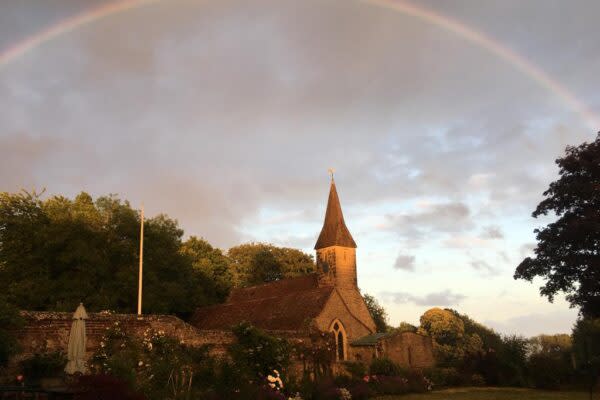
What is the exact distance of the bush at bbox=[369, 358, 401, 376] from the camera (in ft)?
83.8

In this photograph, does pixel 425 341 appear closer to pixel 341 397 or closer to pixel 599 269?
pixel 599 269

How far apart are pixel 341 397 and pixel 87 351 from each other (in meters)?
8.61

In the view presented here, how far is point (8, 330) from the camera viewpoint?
48.8 ft

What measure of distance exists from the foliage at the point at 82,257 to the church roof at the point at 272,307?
361cm

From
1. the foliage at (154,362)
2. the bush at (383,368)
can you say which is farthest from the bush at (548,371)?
the foliage at (154,362)

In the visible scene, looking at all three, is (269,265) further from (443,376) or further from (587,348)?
(587,348)

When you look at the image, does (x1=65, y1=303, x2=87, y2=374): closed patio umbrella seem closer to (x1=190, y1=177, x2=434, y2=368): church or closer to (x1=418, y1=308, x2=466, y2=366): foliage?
(x1=190, y1=177, x2=434, y2=368): church

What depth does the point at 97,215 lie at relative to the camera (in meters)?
37.8

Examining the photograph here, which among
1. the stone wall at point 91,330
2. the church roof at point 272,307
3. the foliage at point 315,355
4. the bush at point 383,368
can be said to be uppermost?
the church roof at point 272,307

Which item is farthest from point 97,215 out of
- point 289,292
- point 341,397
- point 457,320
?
point 457,320

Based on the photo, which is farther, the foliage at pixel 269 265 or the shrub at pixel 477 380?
the foliage at pixel 269 265

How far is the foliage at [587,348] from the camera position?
2470 cm

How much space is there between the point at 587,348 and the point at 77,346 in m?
25.3

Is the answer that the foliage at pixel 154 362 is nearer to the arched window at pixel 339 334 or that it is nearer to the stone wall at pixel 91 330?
the stone wall at pixel 91 330
